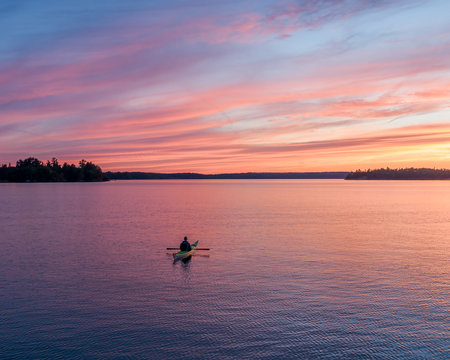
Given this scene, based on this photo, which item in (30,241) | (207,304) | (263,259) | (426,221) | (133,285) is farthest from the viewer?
(426,221)

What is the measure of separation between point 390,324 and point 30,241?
4629 centimetres

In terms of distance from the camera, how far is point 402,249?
46.4 metres

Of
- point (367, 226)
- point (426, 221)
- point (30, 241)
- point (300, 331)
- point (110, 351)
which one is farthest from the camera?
point (426, 221)

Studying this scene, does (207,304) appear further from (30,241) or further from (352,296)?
(30,241)

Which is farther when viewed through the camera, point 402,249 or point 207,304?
point 402,249

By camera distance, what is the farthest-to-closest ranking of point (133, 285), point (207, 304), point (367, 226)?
point (367, 226), point (133, 285), point (207, 304)

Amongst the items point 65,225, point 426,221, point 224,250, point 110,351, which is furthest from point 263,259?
point 426,221

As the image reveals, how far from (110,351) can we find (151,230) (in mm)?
45735

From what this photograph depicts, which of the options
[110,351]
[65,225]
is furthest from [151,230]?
[110,351]

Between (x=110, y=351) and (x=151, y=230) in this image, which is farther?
(x=151, y=230)

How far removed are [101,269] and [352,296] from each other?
22087 millimetres

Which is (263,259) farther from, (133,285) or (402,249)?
(402,249)

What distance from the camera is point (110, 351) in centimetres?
1917

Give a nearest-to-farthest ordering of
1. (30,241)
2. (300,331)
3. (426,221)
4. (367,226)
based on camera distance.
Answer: (300,331) → (30,241) → (367,226) → (426,221)
